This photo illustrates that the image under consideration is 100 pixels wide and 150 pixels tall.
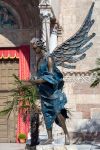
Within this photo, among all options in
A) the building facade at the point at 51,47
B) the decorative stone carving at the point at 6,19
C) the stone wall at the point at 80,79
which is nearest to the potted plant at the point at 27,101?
the building facade at the point at 51,47

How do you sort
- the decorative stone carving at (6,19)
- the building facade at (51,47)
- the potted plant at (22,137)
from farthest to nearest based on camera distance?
the decorative stone carving at (6,19) < the potted plant at (22,137) < the building facade at (51,47)

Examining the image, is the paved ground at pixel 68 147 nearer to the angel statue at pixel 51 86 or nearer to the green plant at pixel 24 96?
the angel statue at pixel 51 86

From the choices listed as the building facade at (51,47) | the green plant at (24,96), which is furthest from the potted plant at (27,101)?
the building facade at (51,47)

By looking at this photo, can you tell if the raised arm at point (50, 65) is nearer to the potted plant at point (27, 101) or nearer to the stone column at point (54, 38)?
the potted plant at point (27, 101)

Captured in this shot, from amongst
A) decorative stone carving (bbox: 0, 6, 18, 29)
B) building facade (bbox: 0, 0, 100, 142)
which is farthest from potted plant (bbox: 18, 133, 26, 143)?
decorative stone carving (bbox: 0, 6, 18, 29)

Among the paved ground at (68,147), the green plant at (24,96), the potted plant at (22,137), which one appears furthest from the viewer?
the potted plant at (22,137)

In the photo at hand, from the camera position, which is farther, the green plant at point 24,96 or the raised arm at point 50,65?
the green plant at point 24,96

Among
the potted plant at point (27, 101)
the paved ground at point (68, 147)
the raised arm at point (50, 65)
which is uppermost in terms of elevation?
the raised arm at point (50, 65)

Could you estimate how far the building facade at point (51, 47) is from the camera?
530 inches

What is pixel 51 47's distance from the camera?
1405 centimetres

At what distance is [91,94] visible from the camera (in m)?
14.0

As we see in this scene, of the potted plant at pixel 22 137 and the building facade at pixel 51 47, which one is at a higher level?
the building facade at pixel 51 47

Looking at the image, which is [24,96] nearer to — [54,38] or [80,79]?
[80,79]

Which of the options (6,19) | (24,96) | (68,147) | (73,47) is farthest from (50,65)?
(6,19)
